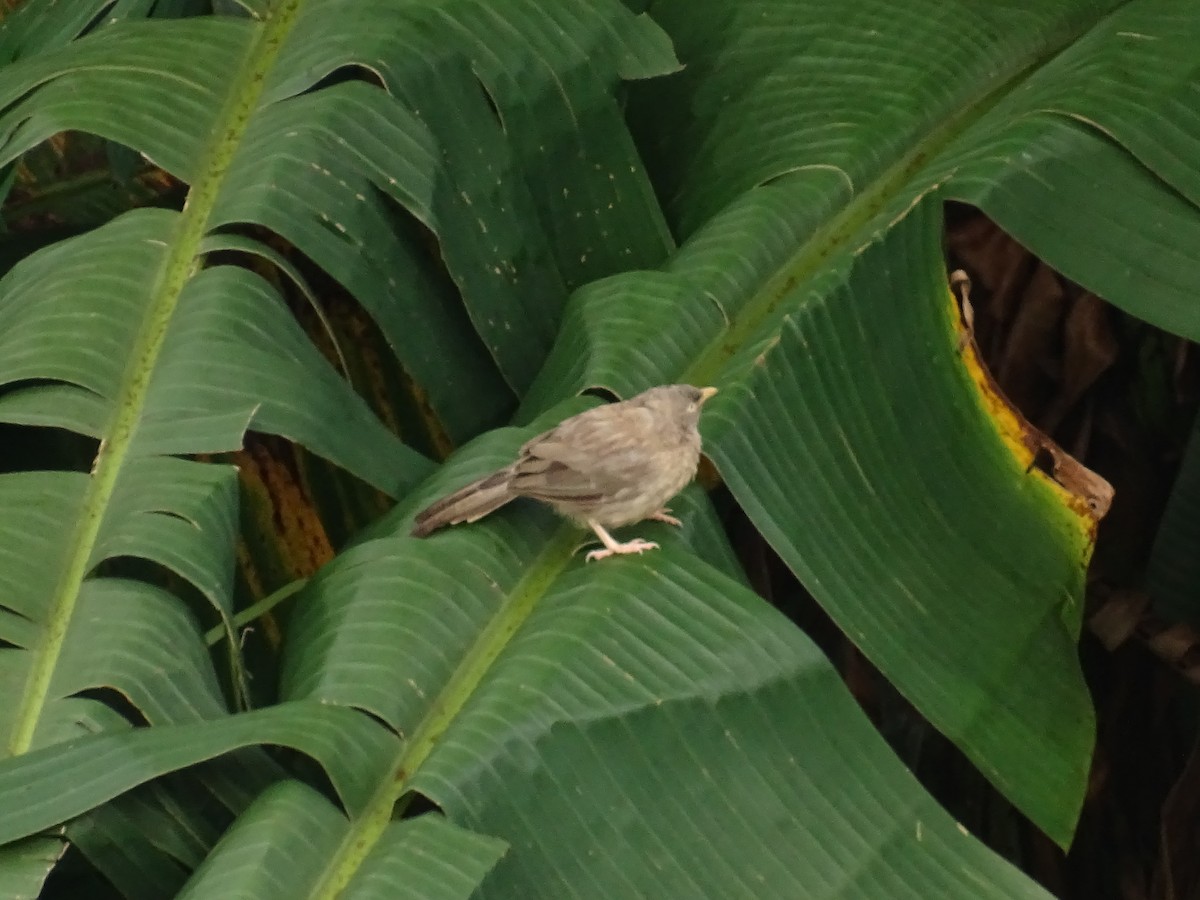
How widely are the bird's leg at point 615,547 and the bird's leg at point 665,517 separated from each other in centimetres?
9

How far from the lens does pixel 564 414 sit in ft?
6.61

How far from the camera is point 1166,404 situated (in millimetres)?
2547

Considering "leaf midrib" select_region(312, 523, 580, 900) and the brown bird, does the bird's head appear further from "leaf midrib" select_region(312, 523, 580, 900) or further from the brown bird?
"leaf midrib" select_region(312, 523, 580, 900)

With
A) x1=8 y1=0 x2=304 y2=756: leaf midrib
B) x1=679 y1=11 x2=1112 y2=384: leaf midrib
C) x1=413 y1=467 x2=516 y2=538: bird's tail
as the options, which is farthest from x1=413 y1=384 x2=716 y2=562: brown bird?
x1=8 y1=0 x2=304 y2=756: leaf midrib

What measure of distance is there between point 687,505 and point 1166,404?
110 cm

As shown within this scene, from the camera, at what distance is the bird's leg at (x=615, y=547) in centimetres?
186

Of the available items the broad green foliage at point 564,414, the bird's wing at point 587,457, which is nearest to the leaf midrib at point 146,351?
the broad green foliage at point 564,414

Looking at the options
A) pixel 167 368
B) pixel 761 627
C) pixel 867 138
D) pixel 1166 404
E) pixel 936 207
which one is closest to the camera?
pixel 761 627

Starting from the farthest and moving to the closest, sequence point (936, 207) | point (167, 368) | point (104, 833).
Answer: point (936, 207), point (167, 368), point (104, 833)

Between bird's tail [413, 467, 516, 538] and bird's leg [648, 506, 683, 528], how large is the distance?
27 cm

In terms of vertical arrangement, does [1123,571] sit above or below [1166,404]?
below

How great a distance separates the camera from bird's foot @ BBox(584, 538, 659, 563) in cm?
185

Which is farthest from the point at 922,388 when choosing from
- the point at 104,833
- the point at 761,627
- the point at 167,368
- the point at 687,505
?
the point at 104,833

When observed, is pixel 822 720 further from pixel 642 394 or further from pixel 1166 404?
pixel 1166 404
